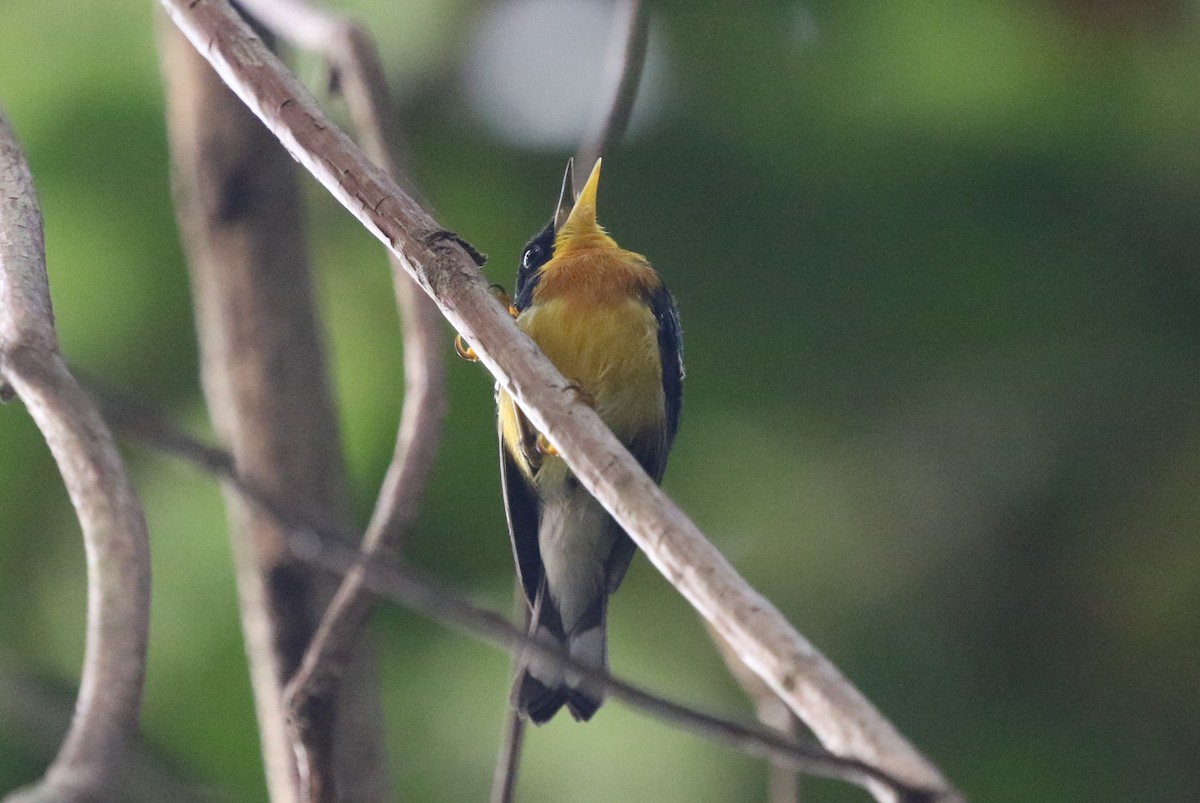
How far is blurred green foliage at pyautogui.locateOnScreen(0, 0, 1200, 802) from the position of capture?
4.09m

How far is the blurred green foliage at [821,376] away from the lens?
13.4ft

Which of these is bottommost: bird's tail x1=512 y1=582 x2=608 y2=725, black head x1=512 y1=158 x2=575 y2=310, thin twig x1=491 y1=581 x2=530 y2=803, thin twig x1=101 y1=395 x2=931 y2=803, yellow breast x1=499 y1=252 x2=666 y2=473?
thin twig x1=101 y1=395 x2=931 y2=803

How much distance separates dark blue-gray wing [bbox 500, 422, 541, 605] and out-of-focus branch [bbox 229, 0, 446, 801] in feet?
1.48

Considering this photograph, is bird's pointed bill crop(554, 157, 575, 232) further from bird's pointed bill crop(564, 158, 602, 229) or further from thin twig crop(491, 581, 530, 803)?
thin twig crop(491, 581, 530, 803)

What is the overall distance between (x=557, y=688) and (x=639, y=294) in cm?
128

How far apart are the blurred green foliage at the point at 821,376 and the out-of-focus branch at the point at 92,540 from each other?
280 centimetres

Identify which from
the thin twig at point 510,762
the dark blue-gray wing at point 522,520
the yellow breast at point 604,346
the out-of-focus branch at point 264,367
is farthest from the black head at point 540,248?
the thin twig at point 510,762

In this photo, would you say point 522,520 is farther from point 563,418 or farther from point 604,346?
point 563,418

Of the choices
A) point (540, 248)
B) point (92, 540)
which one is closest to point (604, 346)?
point (540, 248)

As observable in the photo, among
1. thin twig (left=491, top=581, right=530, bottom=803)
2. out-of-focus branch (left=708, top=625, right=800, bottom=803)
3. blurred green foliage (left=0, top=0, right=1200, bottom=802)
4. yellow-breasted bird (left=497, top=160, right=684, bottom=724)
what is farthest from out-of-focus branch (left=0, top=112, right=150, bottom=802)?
blurred green foliage (left=0, top=0, right=1200, bottom=802)

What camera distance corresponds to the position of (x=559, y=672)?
91.0 inches

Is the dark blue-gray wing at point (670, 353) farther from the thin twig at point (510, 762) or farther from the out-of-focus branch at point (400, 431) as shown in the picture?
the thin twig at point (510, 762)

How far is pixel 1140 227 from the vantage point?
429 cm

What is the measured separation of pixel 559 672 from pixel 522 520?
957mm
